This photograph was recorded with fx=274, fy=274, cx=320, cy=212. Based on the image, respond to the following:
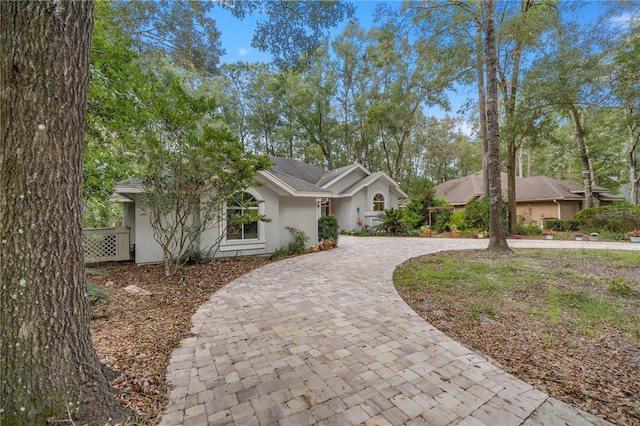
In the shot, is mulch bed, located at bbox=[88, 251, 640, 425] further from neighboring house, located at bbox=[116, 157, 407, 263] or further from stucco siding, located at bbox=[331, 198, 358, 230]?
stucco siding, located at bbox=[331, 198, 358, 230]

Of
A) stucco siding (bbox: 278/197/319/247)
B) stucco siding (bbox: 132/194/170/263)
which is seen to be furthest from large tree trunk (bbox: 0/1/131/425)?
stucco siding (bbox: 278/197/319/247)

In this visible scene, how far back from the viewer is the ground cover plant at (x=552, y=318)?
2.45 metres

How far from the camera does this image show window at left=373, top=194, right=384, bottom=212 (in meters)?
18.1

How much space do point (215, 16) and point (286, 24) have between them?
2822 millimetres

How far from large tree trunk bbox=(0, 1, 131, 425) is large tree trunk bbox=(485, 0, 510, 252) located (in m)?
9.76

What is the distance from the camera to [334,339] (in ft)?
10.8

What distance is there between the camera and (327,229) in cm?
1146

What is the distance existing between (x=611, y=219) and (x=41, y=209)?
19.1 metres

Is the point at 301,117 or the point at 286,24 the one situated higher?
the point at 301,117

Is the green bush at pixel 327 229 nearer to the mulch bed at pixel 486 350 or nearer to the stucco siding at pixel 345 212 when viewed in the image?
the stucco siding at pixel 345 212

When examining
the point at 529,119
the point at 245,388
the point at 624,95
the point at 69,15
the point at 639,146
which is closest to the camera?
the point at 69,15

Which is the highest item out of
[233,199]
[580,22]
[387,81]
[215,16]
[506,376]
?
[387,81]

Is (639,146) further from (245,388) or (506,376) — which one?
(245,388)

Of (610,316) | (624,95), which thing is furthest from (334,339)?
(624,95)
